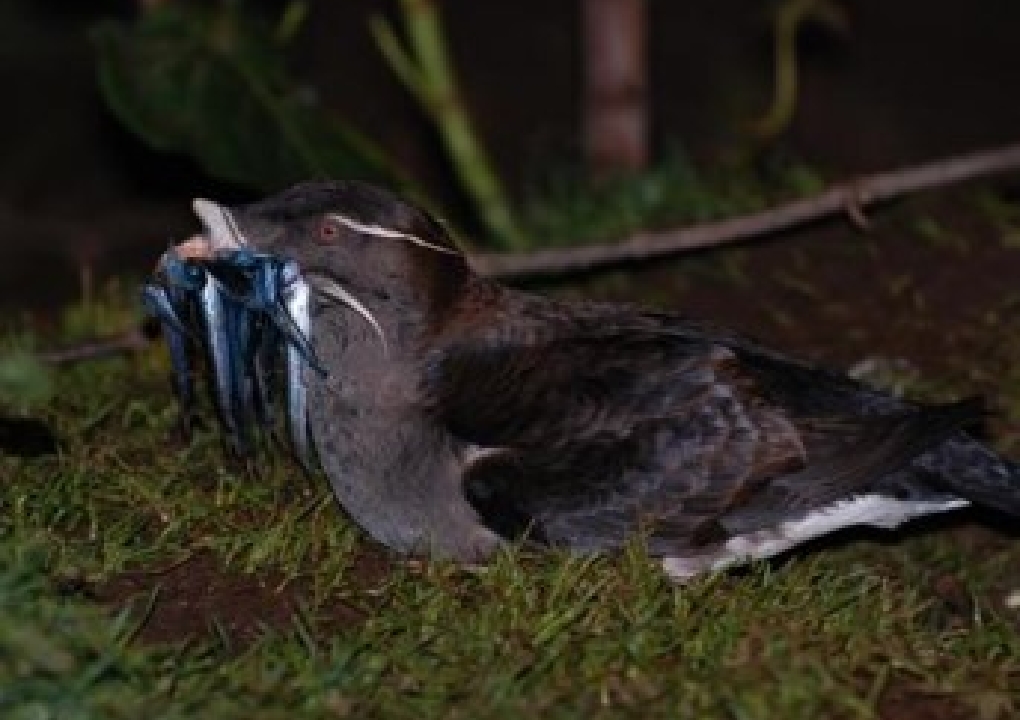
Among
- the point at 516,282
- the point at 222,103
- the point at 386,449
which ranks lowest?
the point at 516,282

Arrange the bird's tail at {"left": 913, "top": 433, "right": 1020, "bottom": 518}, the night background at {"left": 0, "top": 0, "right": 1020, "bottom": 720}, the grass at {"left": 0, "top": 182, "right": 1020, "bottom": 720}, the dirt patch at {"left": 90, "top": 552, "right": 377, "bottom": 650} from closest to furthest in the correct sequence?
the grass at {"left": 0, "top": 182, "right": 1020, "bottom": 720}, the night background at {"left": 0, "top": 0, "right": 1020, "bottom": 720}, the dirt patch at {"left": 90, "top": 552, "right": 377, "bottom": 650}, the bird's tail at {"left": 913, "top": 433, "right": 1020, "bottom": 518}

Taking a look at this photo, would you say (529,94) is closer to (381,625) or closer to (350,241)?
(350,241)

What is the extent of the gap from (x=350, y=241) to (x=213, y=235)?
31 centimetres

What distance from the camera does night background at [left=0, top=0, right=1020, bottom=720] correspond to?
4754mm

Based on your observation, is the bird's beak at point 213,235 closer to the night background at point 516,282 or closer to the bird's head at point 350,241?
the bird's head at point 350,241

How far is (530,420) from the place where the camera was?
5422mm

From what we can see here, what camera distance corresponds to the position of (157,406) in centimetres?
667

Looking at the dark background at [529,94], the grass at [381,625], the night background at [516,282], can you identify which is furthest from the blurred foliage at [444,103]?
the grass at [381,625]

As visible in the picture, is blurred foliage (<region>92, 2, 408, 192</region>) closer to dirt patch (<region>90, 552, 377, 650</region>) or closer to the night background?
the night background

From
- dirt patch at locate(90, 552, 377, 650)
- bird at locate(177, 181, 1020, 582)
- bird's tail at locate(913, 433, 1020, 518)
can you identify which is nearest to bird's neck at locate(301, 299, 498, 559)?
bird at locate(177, 181, 1020, 582)

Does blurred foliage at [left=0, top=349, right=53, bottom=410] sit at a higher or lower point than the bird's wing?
higher

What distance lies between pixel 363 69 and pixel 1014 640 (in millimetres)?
6941

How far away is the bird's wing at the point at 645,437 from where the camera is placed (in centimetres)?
536

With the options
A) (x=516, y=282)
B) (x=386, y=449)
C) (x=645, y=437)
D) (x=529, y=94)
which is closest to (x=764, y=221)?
(x=516, y=282)
